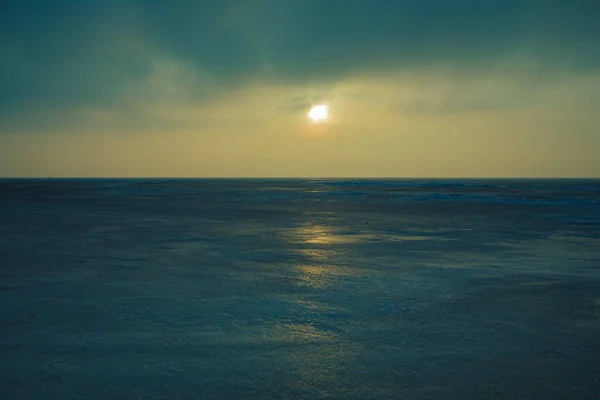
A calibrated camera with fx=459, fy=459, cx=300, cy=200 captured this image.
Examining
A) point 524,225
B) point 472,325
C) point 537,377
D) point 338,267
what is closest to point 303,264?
point 338,267

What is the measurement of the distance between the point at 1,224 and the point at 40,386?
2137 centimetres

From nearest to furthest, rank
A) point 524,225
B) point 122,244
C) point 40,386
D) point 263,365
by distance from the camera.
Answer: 1. point 40,386
2. point 263,365
3. point 122,244
4. point 524,225

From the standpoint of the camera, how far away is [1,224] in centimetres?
2273

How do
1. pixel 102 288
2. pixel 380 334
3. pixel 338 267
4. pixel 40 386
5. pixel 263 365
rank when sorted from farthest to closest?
pixel 338 267 → pixel 102 288 → pixel 380 334 → pixel 263 365 → pixel 40 386

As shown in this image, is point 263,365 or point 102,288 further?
point 102,288

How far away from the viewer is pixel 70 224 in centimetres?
2284

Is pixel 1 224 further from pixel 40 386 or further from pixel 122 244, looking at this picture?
pixel 40 386

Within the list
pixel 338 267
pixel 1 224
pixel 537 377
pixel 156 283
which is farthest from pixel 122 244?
pixel 537 377

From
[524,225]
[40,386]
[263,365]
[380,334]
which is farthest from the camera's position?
[524,225]

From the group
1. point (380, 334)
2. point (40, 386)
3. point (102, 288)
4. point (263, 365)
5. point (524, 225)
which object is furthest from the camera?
point (524, 225)

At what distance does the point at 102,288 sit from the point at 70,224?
15239mm

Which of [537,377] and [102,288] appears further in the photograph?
[102,288]

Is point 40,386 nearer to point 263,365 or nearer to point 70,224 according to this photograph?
point 263,365

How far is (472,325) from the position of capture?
7.07m
